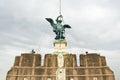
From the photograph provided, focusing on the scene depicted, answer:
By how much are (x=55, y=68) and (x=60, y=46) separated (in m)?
4.48

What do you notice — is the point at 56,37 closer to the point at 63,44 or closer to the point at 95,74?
the point at 63,44

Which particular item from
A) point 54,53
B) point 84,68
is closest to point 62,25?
point 54,53

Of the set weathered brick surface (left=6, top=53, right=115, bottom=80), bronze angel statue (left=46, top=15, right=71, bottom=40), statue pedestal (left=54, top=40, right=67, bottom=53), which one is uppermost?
bronze angel statue (left=46, top=15, right=71, bottom=40)

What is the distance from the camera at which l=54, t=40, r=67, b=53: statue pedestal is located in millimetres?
37844

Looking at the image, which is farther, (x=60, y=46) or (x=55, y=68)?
(x=60, y=46)

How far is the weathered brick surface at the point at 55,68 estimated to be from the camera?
35.1 meters

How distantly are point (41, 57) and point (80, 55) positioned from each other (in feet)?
23.4

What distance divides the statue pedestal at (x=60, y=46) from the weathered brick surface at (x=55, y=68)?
1233 millimetres

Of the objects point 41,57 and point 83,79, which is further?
point 41,57

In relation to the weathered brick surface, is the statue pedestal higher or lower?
higher

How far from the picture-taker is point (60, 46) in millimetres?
37969

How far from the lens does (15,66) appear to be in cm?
3603

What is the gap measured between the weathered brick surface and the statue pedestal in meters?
1.23

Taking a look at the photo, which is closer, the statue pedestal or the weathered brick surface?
the weathered brick surface
